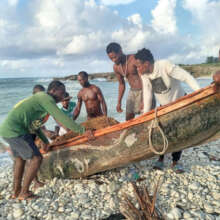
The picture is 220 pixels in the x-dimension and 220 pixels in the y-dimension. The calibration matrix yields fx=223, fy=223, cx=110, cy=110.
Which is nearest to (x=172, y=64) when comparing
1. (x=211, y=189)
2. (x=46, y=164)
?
(x=211, y=189)

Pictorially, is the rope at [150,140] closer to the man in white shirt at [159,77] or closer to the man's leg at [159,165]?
the man in white shirt at [159,77]

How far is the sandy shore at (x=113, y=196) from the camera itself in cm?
316

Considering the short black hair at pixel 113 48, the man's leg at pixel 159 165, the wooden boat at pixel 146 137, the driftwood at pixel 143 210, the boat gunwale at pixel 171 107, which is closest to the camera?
the driftwood at pixel 143 210

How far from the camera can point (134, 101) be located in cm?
513

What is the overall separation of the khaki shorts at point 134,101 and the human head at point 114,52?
0.83 metres

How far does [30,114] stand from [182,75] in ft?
A: 7.75

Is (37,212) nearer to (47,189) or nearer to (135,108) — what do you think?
(47,189)

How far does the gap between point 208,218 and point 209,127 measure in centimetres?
122

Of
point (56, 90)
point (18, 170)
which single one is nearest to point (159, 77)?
point (56, 90)

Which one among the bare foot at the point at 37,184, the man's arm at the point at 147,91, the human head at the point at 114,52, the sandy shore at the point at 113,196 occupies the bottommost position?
the sandy shore at the point at 113,196

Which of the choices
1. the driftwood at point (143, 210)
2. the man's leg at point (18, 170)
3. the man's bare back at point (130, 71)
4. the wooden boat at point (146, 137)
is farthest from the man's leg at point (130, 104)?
the man's leg at point (18, 170)

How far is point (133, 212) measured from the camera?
9.65ft

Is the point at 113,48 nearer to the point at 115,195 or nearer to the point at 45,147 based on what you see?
the point at 45,147

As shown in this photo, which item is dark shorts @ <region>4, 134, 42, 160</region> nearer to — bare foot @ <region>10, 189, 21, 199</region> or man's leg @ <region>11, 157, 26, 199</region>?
man's leg @ <region>11, 157, 26, 199</region>
